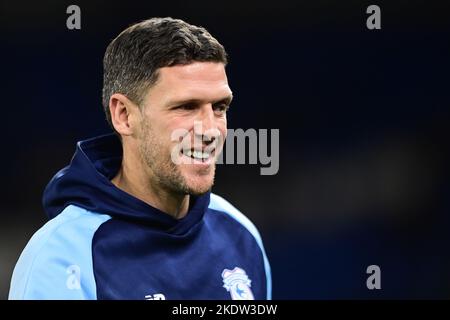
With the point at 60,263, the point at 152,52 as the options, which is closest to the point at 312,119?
the point at 152,52

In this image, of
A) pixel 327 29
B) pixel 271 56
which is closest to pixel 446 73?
pixel 327 29

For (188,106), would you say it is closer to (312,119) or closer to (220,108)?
(220,108)

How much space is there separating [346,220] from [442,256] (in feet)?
1.75

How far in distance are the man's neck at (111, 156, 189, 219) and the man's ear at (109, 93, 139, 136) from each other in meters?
0.10

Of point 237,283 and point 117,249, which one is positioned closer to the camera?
point 117,249

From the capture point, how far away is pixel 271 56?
4125 mm

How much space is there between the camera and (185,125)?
79.7 inches

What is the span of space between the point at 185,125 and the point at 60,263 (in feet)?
1.54

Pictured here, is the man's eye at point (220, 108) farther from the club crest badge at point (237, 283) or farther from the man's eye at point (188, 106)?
the club crest badge at point (237, 283)

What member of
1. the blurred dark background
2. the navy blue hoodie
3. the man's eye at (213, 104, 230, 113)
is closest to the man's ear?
the navy blue hoodie

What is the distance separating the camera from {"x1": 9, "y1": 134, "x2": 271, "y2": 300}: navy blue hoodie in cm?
191

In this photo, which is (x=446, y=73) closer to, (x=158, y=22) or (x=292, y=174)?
(x=292, y=174)

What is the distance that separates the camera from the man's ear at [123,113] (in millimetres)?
2113

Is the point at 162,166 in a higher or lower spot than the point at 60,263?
higher
